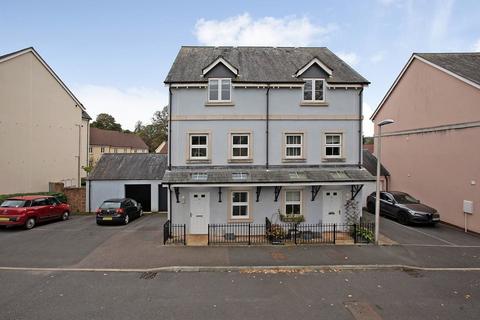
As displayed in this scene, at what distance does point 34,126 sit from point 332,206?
24745 mm

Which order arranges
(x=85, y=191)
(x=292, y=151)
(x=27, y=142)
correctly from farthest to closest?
(x=27, y=142) < (x=85, y=191) < (x=292, y=151)

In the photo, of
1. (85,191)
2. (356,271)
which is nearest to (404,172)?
(356,271)

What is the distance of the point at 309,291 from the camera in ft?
24.7

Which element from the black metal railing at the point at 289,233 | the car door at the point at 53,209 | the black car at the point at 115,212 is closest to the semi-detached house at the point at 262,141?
the black metal railing at the point at 289,233

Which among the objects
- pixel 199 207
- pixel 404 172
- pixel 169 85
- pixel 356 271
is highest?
pixel 169 85

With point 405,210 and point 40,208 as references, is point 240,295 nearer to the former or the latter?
point 405,210

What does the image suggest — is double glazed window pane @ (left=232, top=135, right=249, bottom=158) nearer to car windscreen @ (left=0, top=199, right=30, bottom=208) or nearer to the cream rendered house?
car windscreen @ (left=0, top=199, right=30, bottom=208)

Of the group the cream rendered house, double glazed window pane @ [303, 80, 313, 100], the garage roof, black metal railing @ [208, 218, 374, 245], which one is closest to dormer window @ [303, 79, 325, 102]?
double glazed window pane @ [303, 80, 313, 100]

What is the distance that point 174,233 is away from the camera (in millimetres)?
12961

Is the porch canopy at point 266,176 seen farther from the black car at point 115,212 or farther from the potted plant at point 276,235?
the black car at point 115,212

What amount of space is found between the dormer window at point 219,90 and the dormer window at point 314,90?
13.2ft

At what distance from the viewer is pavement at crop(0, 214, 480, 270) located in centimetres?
955

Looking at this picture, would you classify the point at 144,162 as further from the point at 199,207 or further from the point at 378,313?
the point at 378,313

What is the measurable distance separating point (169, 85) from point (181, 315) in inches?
409
